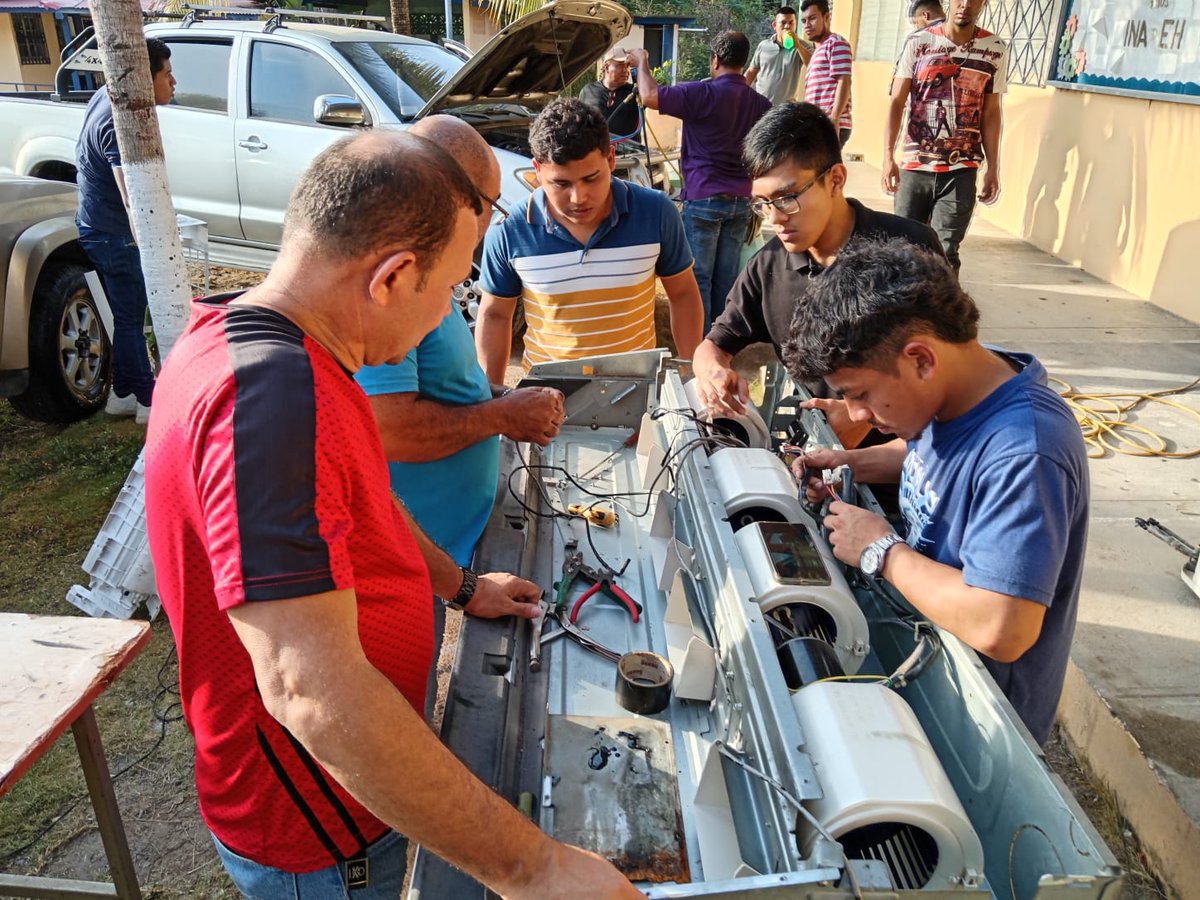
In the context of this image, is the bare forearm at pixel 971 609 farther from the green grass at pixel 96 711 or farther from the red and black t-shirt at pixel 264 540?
the green grass at pixel 96 711

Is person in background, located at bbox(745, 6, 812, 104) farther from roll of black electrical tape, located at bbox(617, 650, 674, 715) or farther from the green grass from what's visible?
roll of black electrical tape, located at bbox(617, 650, 674, 715)

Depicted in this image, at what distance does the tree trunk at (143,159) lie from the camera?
3.77 m

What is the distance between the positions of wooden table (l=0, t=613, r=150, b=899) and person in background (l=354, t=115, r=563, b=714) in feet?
2.52

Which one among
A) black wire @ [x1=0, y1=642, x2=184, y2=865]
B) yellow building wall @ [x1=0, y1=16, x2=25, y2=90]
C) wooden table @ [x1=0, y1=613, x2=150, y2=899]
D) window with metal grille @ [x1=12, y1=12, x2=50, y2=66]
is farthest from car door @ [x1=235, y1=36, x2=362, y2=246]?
window with metal grille @ [x1=12, y1=12, x2=50, y2=66]

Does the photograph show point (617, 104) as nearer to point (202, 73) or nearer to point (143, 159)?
point (202, 73)

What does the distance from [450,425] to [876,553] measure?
3.62 ft

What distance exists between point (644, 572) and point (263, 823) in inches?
44.3

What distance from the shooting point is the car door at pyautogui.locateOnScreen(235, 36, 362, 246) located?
6.25 meters

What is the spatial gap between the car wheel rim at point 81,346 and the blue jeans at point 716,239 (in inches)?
157

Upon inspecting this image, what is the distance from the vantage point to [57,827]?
271cm

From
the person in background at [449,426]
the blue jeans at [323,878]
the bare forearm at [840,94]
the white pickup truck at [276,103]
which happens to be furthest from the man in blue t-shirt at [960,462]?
the bare forearm at [840,94]

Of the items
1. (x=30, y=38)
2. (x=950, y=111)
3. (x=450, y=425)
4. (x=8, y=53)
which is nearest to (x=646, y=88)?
(x=950, y=111)

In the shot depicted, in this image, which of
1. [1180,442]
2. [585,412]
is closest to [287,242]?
[585,412]

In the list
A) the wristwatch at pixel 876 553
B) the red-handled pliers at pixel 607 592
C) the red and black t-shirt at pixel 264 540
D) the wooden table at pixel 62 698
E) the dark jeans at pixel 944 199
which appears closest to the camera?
the red and black t-shirt at pixel 264 540
